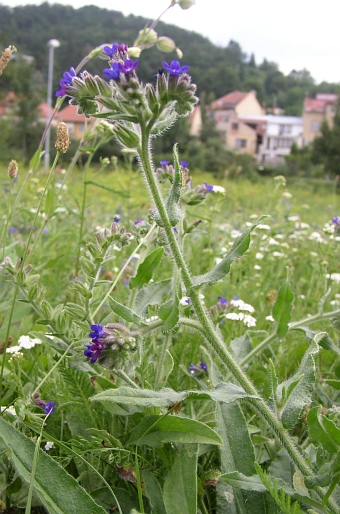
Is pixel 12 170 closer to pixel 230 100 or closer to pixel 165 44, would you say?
pixel 165 44

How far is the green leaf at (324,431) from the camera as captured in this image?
0.96 meters

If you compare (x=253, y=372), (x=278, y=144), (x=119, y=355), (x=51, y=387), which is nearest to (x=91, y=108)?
(x=119, y=355)

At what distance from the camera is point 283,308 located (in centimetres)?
137

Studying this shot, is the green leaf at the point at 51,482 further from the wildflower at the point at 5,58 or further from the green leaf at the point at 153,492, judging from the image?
the wildflower at the point at 5,58

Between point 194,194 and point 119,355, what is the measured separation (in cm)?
75

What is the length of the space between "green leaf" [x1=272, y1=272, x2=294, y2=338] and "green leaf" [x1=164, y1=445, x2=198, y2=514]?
0.43 meters

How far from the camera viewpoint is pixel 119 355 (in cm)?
112

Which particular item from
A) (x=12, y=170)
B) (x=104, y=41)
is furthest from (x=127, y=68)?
(x=104, y=41)

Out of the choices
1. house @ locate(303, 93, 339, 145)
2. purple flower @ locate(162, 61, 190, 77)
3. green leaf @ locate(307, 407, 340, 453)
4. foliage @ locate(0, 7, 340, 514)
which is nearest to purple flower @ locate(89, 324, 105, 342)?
foliage @ locate(0, 7, 340, 514)

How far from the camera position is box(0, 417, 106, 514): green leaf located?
1005 millimetres

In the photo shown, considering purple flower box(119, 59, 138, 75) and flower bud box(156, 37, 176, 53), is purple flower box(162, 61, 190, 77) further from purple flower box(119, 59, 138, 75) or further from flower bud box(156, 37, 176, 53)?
flower bud box(156, 37, 176, 53)

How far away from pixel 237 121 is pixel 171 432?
61.5m

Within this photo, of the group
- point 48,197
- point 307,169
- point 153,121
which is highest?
point 153,121

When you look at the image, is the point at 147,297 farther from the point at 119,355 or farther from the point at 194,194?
the point at 194,194
